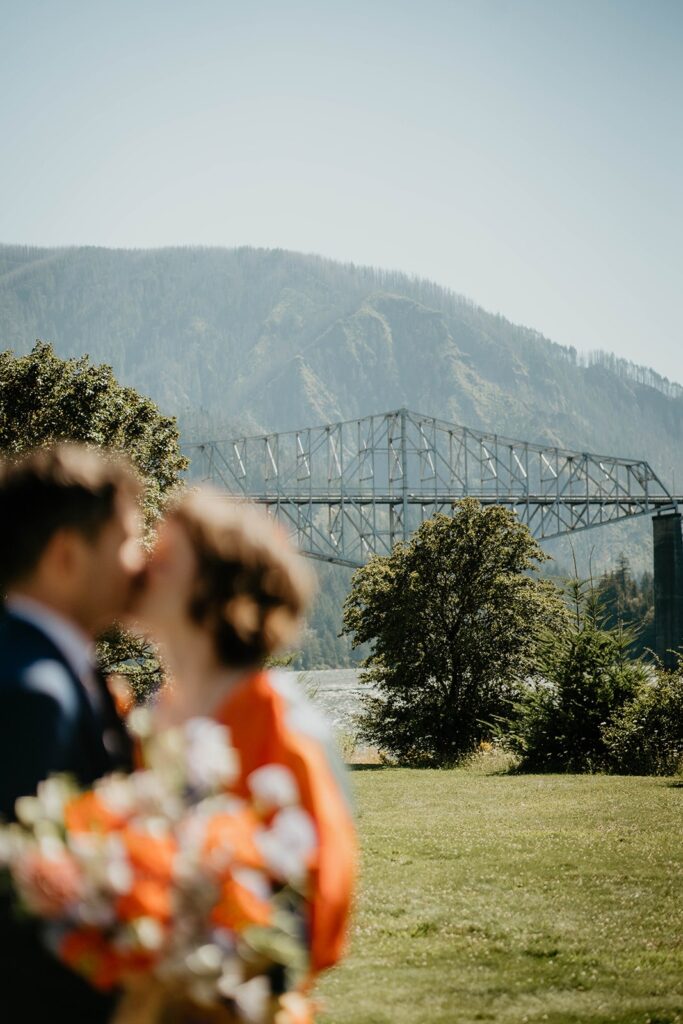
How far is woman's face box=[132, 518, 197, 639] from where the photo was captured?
2.22m

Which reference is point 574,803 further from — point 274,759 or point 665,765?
point 274,759

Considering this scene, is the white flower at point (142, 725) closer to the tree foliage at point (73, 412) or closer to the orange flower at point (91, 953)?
the orange flower at point (91, 953)

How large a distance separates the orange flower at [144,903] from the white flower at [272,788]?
0.73 ft

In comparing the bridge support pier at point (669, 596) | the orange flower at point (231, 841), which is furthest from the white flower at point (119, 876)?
the bridge support pier at point (669, 596)

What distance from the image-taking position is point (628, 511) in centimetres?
7800

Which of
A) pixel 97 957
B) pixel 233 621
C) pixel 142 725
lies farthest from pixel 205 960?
pixel 233 621

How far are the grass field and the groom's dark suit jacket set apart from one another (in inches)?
178

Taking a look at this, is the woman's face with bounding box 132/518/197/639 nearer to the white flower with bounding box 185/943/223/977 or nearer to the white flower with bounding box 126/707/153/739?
the white flower with bounding box 126/707/153/739

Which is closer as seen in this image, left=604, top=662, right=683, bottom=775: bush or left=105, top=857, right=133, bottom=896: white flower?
left=105, top=857, right=133, bottom=896: white flower

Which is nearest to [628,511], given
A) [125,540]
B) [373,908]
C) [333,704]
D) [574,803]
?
[333,704]

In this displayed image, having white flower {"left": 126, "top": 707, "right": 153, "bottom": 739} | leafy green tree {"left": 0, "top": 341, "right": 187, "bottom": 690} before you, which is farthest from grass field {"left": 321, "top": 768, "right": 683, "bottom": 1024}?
leafy green tree {"left": 0, "top": 341, "right": 187, "bottom": 690}

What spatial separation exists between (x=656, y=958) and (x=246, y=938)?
6.16 m

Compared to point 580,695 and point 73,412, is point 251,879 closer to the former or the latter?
point 580,695

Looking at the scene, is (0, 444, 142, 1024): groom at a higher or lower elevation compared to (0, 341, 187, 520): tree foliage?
lower
